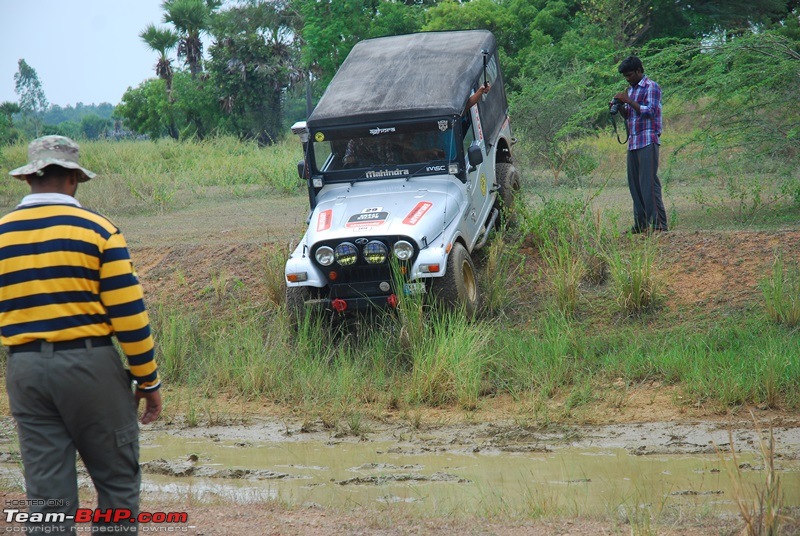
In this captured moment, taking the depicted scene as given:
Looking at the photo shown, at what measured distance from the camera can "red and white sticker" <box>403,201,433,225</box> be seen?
27.5ft

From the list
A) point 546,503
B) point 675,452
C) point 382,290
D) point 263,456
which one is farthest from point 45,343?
point 382,290

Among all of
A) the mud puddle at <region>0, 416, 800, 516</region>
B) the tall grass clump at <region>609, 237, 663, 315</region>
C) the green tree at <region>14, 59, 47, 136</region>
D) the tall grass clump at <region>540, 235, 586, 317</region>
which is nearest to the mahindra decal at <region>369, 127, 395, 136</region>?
the tall grass clump at <region>540, 235, 586, 317</region>

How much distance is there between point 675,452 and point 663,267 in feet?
12.7

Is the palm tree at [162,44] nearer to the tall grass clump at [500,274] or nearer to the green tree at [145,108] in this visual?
the green tree at [145,108]

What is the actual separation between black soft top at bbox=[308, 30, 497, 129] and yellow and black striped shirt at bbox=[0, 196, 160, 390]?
5.89 meters

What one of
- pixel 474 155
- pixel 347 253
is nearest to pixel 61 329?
pixel 347 253

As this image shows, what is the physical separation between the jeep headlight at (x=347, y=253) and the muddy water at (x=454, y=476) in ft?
6.44

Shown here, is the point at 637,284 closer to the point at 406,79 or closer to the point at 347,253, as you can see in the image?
the point at 347,253

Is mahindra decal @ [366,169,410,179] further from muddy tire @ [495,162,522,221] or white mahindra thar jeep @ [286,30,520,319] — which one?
muddy tire @ [495,162,522,221]

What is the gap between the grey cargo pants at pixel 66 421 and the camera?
3.52 metres

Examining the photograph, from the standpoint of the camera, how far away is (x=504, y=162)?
11.5 m

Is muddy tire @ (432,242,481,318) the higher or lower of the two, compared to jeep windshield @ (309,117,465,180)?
lower

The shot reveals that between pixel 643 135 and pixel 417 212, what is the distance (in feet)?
10.4

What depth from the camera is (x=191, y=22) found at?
42.2 m
